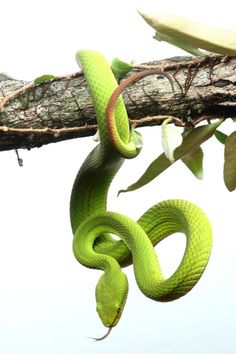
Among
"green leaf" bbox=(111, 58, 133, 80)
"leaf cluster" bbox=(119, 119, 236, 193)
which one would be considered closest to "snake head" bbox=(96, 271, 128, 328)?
"leaf cluster" bbox=(119, 119, 236, 193)

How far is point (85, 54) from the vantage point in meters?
1.46

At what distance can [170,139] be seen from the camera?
1347mm

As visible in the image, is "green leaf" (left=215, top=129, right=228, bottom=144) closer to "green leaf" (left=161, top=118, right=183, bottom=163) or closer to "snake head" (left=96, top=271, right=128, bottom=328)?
"green leaf" (left=161, top=118, right=183, bottom=163)

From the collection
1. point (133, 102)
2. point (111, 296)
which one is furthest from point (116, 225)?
point (133, 102)

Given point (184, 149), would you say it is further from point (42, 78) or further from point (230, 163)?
point (42, 78)

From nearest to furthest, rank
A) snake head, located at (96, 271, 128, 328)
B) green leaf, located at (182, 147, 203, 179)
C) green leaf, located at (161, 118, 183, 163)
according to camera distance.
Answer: green leaf, located at (161, 118, 183, 163), snake head, located at (96, 271, 128, 328), green leaf, located at (182, 147, 203, 179)

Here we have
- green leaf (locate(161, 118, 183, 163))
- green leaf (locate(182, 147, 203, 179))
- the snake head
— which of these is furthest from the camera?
green leaf (locate(182, 147, 203, 179))

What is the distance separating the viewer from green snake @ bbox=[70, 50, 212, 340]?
4.41ft

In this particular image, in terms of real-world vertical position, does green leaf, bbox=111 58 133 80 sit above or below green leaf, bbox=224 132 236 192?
above

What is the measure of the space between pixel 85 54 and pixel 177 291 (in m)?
0.48

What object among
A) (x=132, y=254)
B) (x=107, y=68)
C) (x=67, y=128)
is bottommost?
(x=132, y=254)

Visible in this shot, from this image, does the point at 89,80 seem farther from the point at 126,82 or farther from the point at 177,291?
the point at 177,291

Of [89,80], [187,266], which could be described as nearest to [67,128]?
[89,80]

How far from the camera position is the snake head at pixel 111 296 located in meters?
1.44
